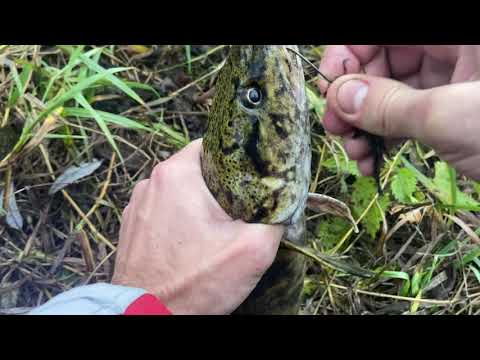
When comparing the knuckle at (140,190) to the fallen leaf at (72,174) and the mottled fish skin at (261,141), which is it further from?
the fallen leaf at (72,174)

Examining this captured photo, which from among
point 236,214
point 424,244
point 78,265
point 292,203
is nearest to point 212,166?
point 236,214

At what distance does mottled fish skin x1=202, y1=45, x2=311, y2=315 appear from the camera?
4.79 ft

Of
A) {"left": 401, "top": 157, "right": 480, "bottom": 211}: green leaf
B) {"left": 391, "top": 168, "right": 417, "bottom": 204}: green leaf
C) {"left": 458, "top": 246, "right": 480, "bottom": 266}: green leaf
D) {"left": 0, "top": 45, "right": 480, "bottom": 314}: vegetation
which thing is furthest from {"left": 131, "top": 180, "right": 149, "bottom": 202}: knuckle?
{"left": 458, "top": 246, "right": 480, "bottom": 266}: green leaf

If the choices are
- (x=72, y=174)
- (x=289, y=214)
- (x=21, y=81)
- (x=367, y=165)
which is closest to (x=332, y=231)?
(x=367, y=165)

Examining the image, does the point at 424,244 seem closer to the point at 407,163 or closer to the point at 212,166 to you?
the point at 407,163

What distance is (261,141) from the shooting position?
154 centimetres

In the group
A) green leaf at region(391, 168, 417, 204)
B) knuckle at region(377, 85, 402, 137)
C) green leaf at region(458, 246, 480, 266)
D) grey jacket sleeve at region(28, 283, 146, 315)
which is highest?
knuckle at region(377, 85, 402, 137)

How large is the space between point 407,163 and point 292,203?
995 millimetres

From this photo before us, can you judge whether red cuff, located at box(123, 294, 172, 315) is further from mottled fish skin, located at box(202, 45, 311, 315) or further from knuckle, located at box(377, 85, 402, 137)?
knuckle, located at box(377, 85, 402, 137)

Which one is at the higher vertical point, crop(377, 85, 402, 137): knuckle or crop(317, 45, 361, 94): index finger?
crop(317, 45, 361, 94): index finger

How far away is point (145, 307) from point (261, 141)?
1.71 feet

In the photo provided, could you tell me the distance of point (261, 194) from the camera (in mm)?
1605

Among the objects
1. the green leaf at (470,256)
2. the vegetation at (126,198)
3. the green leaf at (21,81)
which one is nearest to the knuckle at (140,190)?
the vegetation at (126,198)

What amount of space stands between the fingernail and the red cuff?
2.43 ft
